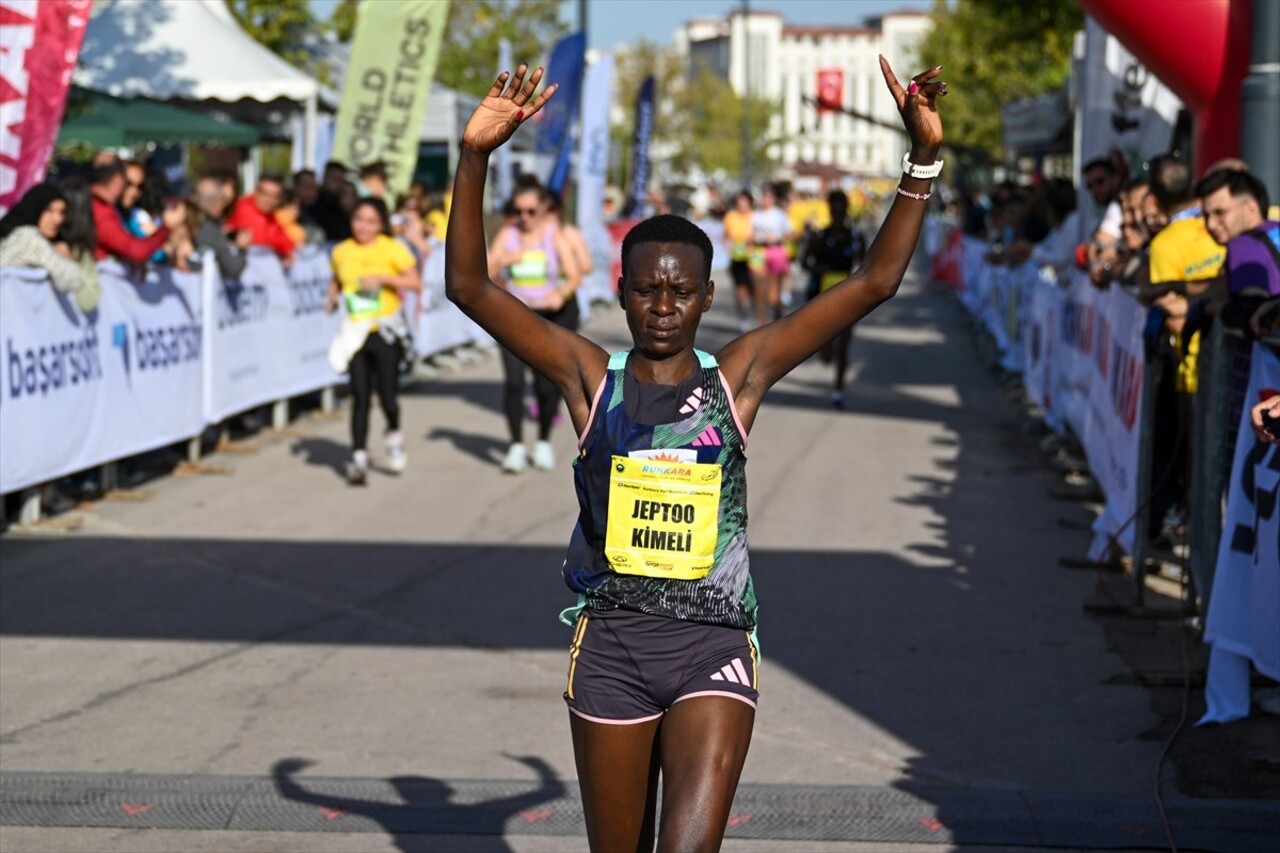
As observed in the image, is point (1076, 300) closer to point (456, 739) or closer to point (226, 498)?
point (226, 498)

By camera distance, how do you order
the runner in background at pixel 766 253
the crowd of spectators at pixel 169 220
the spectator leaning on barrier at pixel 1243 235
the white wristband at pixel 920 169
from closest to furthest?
1. the white wristband at pixel 920 169
2. the spectator leaning on barrier at pixel 1243 235
3. the crowd of spectators at pixel 169 220
4. the runner in background at pixel 766 253

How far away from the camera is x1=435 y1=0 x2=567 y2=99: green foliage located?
4931 cm

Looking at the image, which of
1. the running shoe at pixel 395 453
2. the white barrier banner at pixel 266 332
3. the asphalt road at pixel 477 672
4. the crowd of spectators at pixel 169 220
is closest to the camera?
the asphalt road at pixel 477 672

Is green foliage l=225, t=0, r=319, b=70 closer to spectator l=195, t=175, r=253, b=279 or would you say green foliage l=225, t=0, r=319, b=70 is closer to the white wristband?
spectator l=195, t=175, r=253, b=279

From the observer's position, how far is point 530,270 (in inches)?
520

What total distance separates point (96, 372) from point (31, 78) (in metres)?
1.72

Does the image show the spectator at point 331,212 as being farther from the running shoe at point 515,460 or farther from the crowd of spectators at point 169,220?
the running shoe at point 515,460

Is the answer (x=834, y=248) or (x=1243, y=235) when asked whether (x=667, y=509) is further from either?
(x=834, y=248)

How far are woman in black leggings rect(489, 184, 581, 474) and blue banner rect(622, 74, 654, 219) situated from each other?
65.8ft

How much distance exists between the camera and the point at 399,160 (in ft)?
62.2

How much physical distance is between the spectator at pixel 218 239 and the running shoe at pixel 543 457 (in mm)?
2552

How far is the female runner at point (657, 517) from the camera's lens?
4.01 metres

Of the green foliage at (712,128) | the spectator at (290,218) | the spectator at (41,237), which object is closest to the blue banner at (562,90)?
the spectator at (290,218)

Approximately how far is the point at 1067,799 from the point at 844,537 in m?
5.19
